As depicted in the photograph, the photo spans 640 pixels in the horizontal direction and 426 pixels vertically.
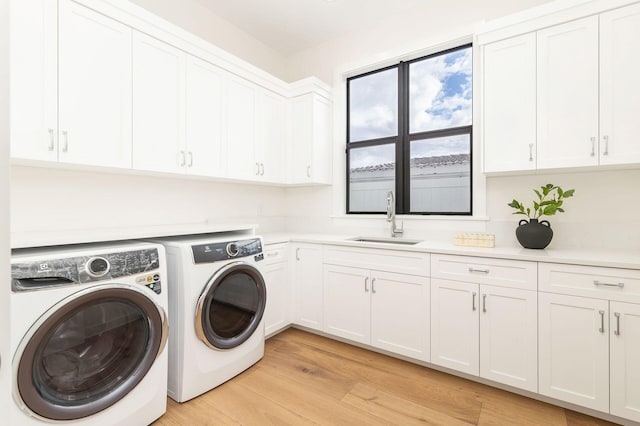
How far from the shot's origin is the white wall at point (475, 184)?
2.08 metres

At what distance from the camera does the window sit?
2764mm

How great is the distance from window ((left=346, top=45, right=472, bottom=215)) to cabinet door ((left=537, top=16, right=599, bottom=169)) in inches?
27.2

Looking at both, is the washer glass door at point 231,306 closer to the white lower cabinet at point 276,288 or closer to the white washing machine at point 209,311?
the white washing machine at point 209,311

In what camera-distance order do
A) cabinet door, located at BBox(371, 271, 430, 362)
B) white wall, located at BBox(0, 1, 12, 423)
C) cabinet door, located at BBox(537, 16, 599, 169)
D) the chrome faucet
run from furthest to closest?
the chrome faucet
cabinet door, located at BBox(371, 271, 430, 362)
cabinet door, located at BBox(537, 16, 599, 169)
white wall, located at BBox(0, 1, 12, 423)

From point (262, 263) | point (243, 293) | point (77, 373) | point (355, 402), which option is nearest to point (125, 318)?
point (77, 373)

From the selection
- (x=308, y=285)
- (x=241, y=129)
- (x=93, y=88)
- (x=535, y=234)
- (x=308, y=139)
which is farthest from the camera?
(x=308, y=139)

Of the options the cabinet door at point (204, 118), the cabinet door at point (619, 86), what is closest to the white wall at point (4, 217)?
the cabinet door at point (204, 118)

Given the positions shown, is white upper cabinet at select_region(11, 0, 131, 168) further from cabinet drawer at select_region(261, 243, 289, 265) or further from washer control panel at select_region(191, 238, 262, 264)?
cabinet drawer at select_region(261, 243, 289, 265)

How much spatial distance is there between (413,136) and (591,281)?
180 cm

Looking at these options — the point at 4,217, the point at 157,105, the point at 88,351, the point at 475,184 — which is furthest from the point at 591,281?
the point at 157,105

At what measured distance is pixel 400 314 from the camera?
234 cm

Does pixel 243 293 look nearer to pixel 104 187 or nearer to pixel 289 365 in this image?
pixel 289 365

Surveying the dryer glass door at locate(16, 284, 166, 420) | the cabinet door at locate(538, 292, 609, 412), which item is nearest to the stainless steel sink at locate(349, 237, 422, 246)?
the cabinet door at locate(538, 292, 609, 412)

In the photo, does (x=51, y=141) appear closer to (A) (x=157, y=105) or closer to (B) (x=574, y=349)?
(A) (x=157, y=105)
